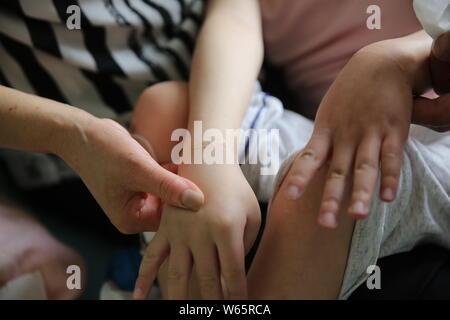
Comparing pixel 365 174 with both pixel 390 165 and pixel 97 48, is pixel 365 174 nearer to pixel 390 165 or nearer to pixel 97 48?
pixel 390 165

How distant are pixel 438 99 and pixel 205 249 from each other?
0.21m

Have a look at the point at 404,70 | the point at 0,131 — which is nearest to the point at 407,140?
the point at 404,70

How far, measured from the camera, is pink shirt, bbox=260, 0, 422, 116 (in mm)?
463

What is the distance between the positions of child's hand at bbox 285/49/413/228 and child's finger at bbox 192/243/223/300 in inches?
3.2

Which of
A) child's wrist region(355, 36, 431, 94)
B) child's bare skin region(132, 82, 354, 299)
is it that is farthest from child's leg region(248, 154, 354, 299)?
child's wrist region(355, 36, 431, 94)

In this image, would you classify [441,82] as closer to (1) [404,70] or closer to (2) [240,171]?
(1) [404,70]

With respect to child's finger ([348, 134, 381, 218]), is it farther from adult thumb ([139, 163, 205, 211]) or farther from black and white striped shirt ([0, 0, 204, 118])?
black and white striped shirt ([0, 0, 204, 118])

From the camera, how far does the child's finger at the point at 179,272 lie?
408mm

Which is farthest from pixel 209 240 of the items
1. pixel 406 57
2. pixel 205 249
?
pixel 406 57

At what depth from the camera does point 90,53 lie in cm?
54

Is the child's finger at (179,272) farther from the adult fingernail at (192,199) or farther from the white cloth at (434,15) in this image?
the white cloth at (434,15)

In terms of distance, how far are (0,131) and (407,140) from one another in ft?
1.11
